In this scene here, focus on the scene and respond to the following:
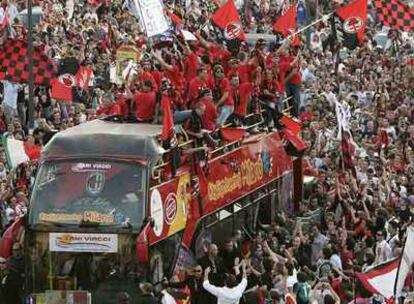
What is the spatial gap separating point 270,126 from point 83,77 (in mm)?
5595

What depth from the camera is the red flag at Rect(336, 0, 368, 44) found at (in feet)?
92.7

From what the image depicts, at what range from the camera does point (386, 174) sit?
25.2 m

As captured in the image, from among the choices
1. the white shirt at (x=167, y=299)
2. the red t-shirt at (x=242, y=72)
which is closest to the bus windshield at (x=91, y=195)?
the white shirt at (x=167, y=299)

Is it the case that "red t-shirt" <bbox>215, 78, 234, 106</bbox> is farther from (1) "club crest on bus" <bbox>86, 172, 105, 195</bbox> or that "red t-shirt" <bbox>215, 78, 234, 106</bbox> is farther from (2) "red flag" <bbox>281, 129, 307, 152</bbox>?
(1) "club crest on bus" <bbox>86, 172, 105, 195</bbox>

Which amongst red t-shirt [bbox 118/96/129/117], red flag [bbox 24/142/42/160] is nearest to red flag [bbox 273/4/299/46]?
red flag [bbox 24/142/42/160]

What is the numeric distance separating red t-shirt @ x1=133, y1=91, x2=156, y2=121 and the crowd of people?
0.6 inches

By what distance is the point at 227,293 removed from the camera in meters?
18.4

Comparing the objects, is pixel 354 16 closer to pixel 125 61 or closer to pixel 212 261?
pixel 125 61

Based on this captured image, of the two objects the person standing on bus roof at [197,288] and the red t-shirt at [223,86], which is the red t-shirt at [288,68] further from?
the person standing on bus roof at [197,288]

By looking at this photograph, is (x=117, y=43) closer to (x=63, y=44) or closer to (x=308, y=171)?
(x=63, y=44)

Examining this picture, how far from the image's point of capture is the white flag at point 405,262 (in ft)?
51.8

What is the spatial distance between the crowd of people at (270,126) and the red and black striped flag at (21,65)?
90 centimetres

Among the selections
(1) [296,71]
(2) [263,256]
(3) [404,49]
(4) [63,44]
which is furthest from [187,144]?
(3) [404,49]

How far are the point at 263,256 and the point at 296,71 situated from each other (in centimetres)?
550
